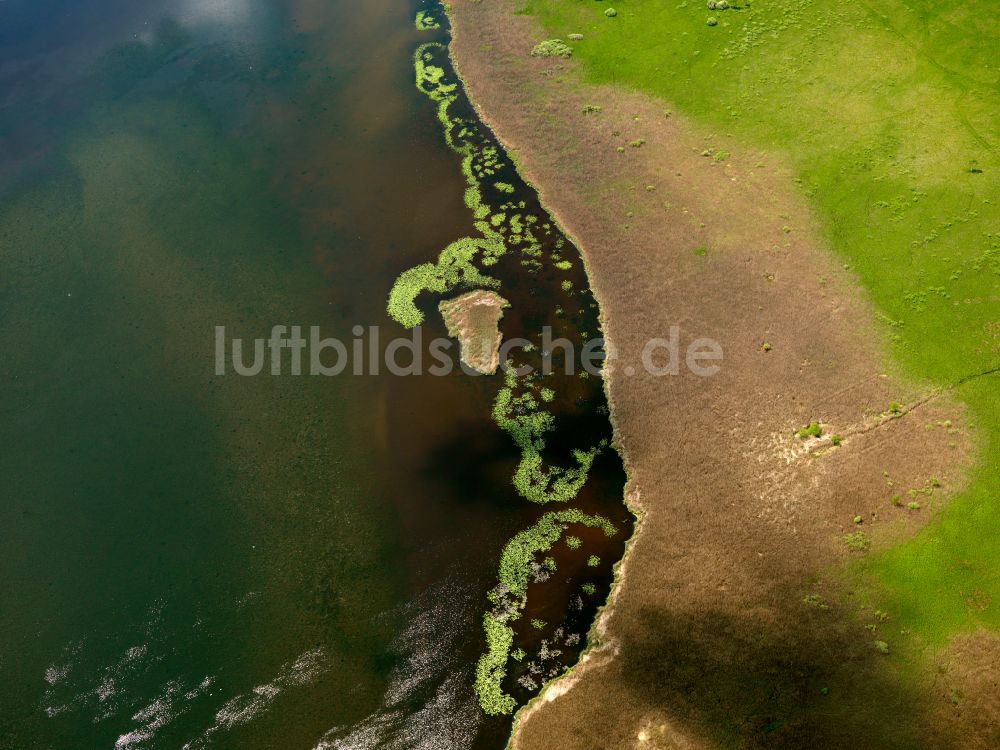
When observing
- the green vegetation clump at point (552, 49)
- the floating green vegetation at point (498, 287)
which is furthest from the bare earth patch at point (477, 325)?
the green vegetation clump at point (552, 49)

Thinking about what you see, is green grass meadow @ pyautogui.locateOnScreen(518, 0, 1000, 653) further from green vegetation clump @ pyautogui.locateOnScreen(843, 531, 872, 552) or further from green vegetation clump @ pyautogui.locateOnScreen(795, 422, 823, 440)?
green vegetation clump @ pyautogui.locateOnScreen(795, 422, 823, 440)

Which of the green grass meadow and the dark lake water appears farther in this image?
the green grass meadow

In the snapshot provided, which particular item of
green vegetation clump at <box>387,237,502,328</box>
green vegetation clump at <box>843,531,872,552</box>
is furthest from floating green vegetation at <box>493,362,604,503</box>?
green vegetation clump at <box>843,531,872,552</box>

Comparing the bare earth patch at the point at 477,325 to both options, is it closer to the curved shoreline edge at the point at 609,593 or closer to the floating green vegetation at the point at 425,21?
the curved shoreline edge at the point at 609,593

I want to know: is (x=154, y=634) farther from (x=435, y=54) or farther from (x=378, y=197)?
(x=435, y=54)

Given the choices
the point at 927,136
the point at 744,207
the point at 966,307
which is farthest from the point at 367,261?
the point at 927,136
